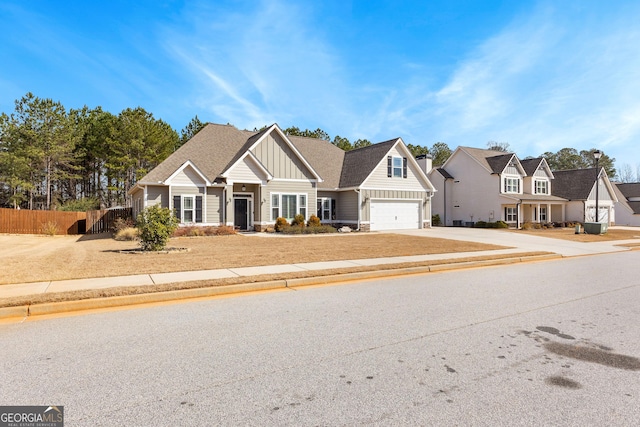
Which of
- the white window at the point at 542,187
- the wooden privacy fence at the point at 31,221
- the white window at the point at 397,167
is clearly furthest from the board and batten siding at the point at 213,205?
the white window at the point at 542,187

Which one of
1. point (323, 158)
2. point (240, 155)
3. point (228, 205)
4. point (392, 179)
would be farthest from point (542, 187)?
point (228, 205)

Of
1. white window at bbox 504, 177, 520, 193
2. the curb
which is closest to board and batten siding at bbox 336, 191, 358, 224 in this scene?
the curb

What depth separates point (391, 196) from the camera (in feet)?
97.3

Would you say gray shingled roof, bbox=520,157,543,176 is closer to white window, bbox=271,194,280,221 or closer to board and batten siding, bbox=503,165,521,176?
board and batten siding, bbox=503,165,521,176

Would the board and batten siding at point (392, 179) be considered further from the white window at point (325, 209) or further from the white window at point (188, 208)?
the white window at point (188, 208)

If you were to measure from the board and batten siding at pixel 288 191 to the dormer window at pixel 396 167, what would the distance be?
6.49 m

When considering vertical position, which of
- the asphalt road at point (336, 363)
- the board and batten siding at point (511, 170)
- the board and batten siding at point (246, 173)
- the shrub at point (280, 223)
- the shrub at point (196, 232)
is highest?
the board and batten siding at point (511, 170)

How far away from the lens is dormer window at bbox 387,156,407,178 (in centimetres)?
2952

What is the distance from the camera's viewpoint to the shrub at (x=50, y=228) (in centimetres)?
2666

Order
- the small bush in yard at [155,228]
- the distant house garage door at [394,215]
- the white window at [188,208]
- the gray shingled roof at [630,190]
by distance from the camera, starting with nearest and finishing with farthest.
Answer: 1. the small bush in yard at [155,228]
2. the white window at [188,208]
3. the distant house garage door at [394,215]
4. the gray shingled roof at [630,190]

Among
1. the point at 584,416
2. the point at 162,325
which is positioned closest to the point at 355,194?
the point at 162,325

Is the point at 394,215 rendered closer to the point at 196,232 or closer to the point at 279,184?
the point at 279,184

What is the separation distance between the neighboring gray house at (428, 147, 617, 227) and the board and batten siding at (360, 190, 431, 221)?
10.3 metres

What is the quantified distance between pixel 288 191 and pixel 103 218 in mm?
14510
